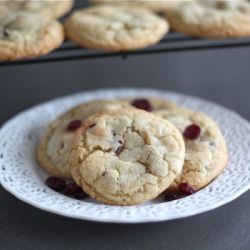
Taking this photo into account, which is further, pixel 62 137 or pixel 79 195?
pixel 62 137

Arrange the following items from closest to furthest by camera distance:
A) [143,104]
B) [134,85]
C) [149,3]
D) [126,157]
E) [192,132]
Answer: [126,157]
[192,132]
[143,104]
[149,3]
[134,85]

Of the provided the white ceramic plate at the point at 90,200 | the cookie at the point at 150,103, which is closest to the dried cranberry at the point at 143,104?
the cookie at the point at 150,103

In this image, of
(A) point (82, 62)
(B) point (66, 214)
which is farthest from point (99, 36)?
(A) point (82, 62)

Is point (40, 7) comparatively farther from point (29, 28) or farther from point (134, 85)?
point (134, 85)

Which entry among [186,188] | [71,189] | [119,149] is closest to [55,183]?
[71,189]

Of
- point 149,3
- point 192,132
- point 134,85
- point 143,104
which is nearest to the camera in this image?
point 192,132

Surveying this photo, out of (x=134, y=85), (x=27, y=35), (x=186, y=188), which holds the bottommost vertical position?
(x=134, y=85)

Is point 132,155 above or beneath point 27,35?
beneath
